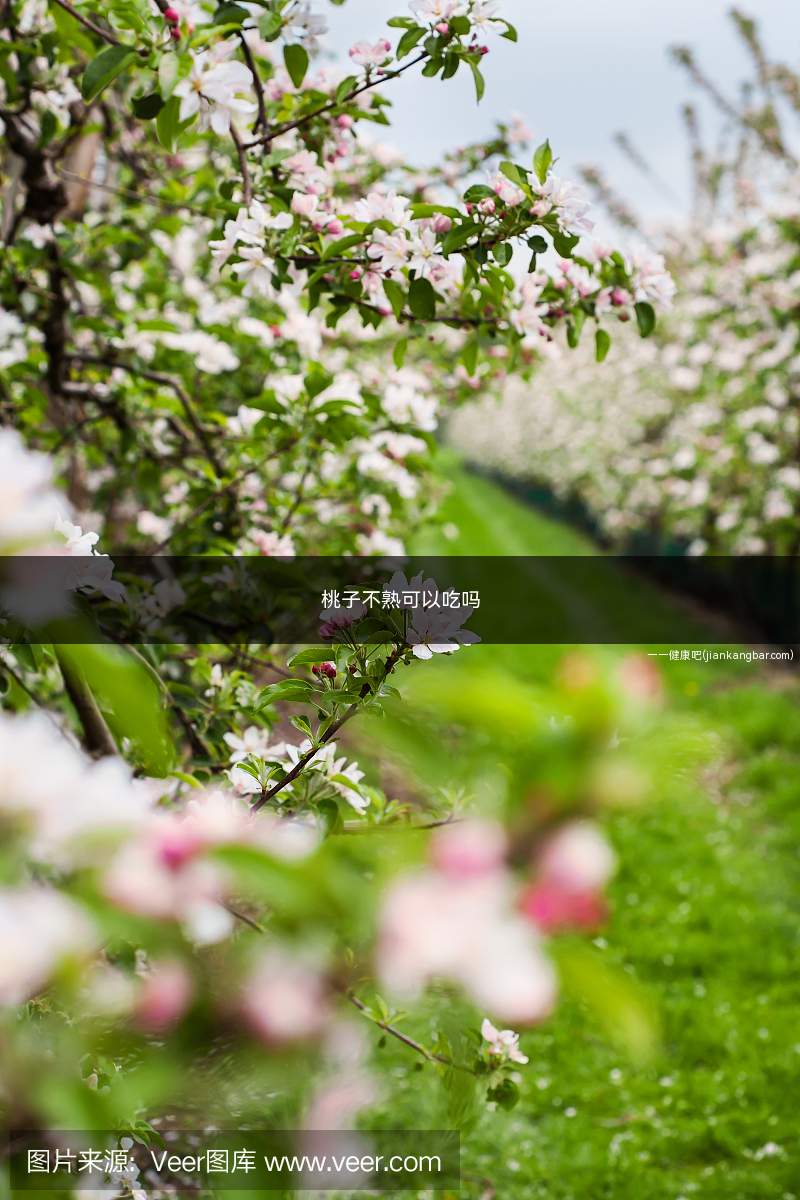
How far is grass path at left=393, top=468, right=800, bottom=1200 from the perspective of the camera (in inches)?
111

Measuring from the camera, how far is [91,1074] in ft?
3.56

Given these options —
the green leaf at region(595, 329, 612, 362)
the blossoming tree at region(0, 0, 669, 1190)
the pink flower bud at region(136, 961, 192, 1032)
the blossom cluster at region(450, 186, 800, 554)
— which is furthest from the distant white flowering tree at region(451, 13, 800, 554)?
the pink flower bud at region(136, 961, 192, 1032)

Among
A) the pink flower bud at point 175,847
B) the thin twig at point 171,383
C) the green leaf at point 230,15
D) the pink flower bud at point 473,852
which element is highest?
the thin twig at point 171,383

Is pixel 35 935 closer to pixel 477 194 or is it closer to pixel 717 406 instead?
pixel 477 194

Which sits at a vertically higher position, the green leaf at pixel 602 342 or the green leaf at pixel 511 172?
the green leaf at pixel 602 342

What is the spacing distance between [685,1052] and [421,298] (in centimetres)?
270

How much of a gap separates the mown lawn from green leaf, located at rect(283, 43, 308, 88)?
94 centimetres

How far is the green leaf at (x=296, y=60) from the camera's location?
1621mm

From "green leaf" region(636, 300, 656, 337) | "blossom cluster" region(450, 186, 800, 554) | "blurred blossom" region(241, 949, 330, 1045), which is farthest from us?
"blossom cluster" region(450, 186, 800, 554)

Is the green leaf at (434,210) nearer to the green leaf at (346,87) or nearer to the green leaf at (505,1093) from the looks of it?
the green leaf at (346,87)

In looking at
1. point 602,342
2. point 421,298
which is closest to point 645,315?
point 602,342

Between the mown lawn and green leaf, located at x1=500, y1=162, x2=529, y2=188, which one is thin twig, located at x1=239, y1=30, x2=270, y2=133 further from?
the mown lawn

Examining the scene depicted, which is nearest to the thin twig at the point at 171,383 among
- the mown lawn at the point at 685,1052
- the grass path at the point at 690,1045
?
the grass path at the point at 690,1045

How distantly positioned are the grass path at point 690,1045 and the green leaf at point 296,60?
930 mm
